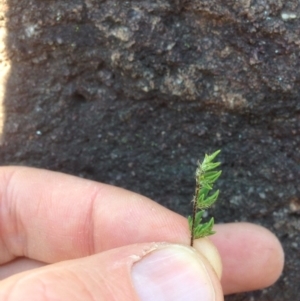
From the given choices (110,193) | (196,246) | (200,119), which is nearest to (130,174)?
(110,193)

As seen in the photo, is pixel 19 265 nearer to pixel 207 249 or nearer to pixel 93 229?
pixel 93 229

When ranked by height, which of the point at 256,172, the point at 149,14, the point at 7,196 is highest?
the point at 149,14

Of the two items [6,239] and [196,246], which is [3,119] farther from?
[196,246]

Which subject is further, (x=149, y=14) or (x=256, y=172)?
(x=256, y=172)

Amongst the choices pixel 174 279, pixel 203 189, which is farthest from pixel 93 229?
pixel 203 189

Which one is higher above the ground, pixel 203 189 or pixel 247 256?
pixel 203 189

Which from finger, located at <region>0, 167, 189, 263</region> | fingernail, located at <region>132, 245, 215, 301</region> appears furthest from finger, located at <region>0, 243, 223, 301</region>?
finger, located at <region>0, 167, 189, 263</region>
